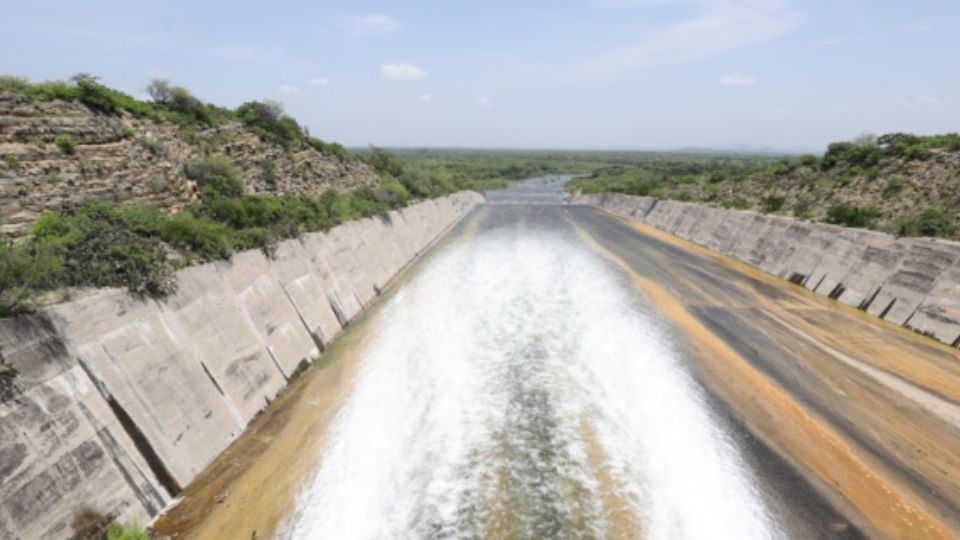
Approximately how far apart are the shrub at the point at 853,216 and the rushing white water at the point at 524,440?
15707mm

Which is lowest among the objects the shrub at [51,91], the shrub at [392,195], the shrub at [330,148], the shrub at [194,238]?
the shrub at [194,238]

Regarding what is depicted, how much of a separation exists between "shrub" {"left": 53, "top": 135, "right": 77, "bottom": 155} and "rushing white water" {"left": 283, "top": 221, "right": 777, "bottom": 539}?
1198 centimetres

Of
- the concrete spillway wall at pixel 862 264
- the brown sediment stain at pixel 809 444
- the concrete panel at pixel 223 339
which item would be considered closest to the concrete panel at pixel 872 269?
the concrete spillway wall at pixel 862 264

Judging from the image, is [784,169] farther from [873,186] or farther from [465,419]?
[465,419]

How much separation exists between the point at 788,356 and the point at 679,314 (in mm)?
5597

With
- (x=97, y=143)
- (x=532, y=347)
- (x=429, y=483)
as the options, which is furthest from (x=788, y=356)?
(x=97, y=143)

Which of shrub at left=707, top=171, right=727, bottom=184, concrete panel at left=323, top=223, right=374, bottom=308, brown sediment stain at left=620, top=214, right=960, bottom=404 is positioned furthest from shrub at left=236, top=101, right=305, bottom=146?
shrub at left=707, top=171, right=727, bottom=184

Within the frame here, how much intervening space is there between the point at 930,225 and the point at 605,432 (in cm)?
2177

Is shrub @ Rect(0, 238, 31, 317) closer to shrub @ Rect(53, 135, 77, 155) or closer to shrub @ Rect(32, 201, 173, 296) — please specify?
shrub @ Rect(32, 201, 173, 296)

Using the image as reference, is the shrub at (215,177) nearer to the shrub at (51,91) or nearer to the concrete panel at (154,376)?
the shrub at (51,91)

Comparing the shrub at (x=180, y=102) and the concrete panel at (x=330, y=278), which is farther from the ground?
the shrub at (x=180, y=102)

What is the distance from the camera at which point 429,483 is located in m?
11.6

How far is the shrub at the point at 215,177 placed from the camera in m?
21.3

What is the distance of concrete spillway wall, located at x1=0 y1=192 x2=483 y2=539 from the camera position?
332 inches
